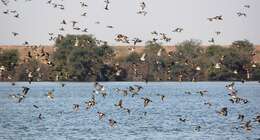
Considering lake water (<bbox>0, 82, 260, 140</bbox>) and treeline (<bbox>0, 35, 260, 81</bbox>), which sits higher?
treeline (<bbox>0, 35, 260, 81</bbox>)

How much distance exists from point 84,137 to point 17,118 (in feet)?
57.3

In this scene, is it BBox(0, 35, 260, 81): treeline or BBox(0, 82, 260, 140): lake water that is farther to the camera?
BBox(0, 35, 260, 81): treeline

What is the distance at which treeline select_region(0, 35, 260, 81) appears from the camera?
150 metres

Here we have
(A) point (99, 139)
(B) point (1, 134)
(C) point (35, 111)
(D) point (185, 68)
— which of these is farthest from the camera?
(D) point (185, 68)

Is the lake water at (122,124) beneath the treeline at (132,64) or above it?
beneath

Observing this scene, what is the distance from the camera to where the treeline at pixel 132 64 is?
15025cm

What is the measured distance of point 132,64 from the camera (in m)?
159

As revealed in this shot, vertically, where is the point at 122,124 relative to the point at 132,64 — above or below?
below

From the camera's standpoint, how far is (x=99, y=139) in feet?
156

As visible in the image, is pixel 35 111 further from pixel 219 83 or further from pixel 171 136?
pixel 219 83

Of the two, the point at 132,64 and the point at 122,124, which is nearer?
the point at 122,124

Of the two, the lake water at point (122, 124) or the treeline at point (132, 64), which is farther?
the treeline at point (132, 64)

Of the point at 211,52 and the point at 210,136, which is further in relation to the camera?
the point at 211,52

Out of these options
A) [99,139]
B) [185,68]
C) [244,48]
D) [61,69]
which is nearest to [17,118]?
[99,139]
